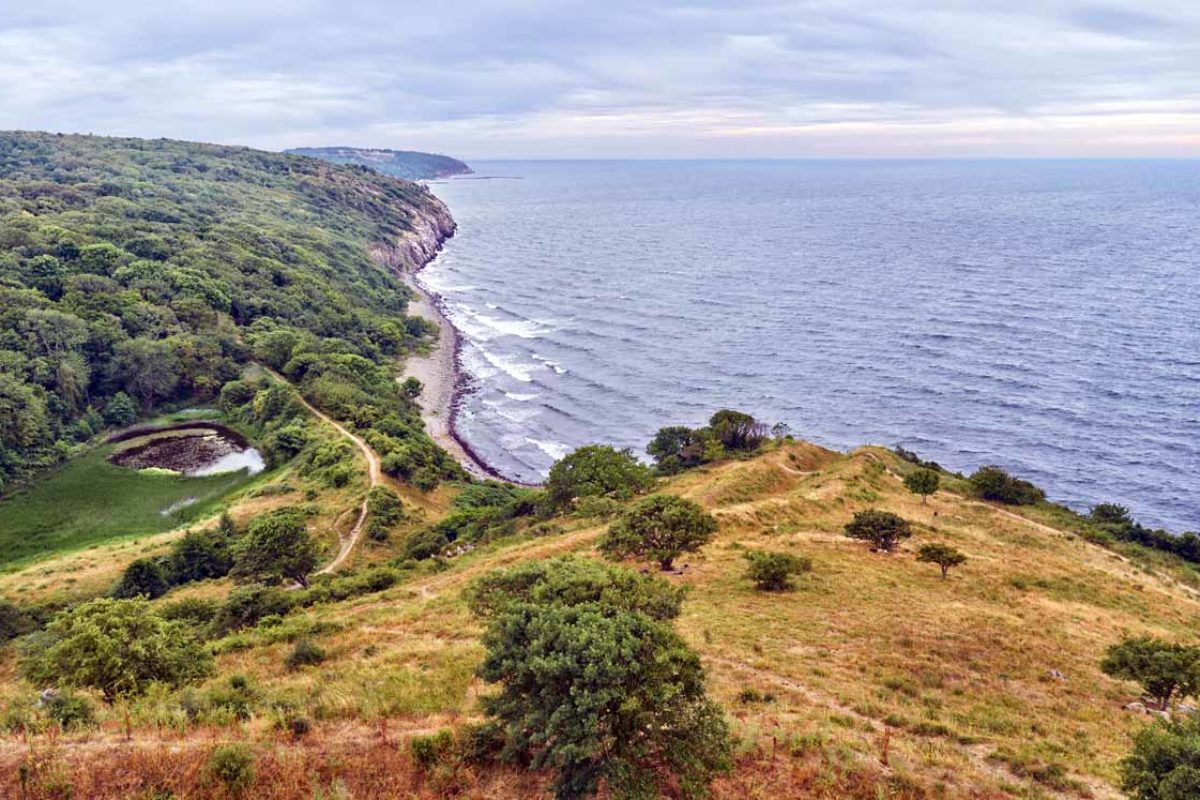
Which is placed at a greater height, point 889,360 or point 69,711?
point 69,711

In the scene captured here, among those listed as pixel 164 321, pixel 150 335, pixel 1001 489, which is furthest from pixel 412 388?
pixel 1001 489

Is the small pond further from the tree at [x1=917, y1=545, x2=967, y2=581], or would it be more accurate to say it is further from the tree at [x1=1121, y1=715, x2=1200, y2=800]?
the tree at [x1=1121, y1=715, x2=1200, y2=800]

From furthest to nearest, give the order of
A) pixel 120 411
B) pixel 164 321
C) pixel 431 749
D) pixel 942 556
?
pixel 164 321 < pixel 120 411 < pixel 942 556 < pixel 431 749

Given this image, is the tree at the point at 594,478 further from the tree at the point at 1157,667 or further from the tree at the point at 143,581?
the tree at the point at 1157,667

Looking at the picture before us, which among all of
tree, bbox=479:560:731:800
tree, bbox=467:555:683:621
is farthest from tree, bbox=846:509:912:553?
tree, bbox=479:560:731:800

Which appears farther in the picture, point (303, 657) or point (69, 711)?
point (303, 657)

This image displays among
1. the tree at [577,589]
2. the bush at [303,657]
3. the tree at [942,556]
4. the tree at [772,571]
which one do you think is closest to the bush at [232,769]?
the tree at [577,589]

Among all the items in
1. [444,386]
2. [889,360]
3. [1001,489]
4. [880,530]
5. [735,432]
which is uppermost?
[889,360]

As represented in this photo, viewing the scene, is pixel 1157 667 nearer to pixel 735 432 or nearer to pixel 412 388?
pixel 735 432

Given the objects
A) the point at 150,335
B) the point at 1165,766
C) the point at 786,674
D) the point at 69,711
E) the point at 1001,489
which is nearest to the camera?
the point at 1165,766
